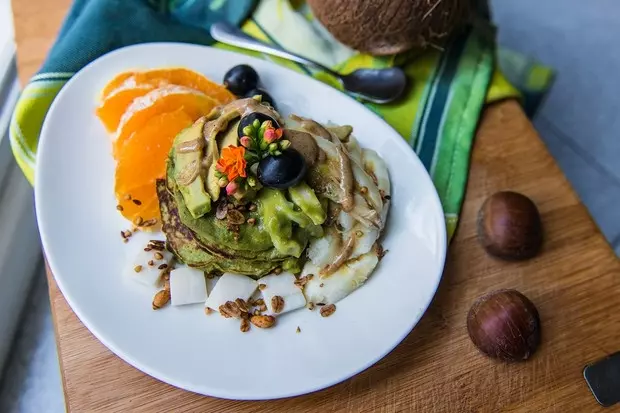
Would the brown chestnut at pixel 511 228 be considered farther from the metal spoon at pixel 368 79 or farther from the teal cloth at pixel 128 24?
the teal cloth at pixel 128 24

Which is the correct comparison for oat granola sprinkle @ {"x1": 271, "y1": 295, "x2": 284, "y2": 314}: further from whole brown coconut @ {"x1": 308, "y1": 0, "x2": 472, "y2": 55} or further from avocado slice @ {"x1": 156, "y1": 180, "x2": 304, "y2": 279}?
whole brown coconut @ {"x1": 308, "y1": 0, "x2": 472, "y2": 55}

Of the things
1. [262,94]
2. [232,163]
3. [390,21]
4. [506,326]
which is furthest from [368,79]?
[506,326]

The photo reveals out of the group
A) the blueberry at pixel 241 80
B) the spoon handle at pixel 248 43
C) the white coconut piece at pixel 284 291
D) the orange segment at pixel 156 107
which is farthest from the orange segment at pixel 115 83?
the white coconut piece at pixel 284 291

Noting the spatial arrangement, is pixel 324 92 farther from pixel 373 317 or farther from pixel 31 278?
pixel 31 278

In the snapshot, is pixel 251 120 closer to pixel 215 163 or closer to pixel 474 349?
pixel 215 163

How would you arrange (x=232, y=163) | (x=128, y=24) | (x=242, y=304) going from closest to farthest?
(x=232, y=163) → (x=242, y=304) → (x=128, y=24)

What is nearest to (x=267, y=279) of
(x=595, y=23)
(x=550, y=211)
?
(x=550, y=211)

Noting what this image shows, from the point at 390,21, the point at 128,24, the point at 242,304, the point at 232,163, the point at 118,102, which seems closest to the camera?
the point at 232,163
